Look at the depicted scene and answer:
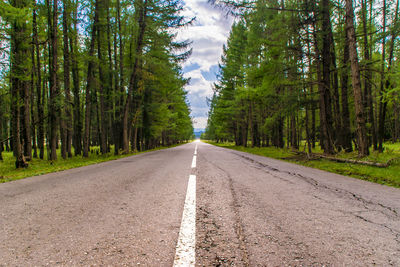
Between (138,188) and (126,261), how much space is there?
2.65 meters

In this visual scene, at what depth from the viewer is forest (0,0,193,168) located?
939cm

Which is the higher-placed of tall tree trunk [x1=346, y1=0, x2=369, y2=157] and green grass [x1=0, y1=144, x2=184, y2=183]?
tall tree trunk [x1=346, y1=0, x2=369, y2=157]

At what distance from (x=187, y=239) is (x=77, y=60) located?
16.3 meters

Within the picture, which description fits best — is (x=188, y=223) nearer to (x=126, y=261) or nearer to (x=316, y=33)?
(x=126, y=261)

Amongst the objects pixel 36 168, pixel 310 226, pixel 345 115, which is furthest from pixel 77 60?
pixel 345 115

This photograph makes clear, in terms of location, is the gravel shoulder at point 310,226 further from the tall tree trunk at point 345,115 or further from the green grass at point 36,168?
the tall tree trunk at point 345,115

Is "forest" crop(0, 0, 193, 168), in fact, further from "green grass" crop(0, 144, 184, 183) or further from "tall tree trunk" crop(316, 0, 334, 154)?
"tall tree trunk" crop(316, 0, 334, 154)

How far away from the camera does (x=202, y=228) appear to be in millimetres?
2107

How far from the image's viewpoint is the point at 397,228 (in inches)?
85.7

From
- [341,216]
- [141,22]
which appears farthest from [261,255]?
[141,22]

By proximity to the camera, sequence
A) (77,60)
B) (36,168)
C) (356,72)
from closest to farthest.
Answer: (356,72) → (36,168) → (77,60)

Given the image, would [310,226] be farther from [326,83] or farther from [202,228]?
[326,83]

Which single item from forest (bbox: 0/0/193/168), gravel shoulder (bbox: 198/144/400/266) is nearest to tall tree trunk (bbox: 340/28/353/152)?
gravel shoulder (bbox: 198/144/400/266)

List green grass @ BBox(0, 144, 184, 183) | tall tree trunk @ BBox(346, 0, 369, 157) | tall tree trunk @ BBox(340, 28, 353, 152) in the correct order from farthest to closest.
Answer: tall tree trunk @ BBox(340, 28, 353, 152)
tall tree trunk @ BBox(346, 0, 369, 157)
green grass @ BBox(0, 144, 184, 183)
